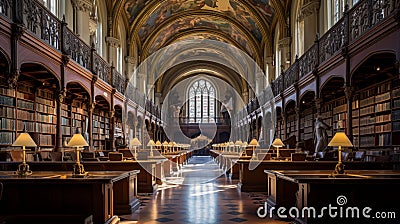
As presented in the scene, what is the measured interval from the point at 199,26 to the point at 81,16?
17.1m

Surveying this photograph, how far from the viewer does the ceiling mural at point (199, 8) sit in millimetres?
26038

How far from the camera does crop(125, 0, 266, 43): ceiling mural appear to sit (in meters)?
26.0

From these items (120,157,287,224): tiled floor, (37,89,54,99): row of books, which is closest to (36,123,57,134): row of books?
(37,89,54,99): row of books

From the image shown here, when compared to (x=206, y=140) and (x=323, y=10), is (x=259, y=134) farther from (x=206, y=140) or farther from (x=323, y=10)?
(x=206, y=140)

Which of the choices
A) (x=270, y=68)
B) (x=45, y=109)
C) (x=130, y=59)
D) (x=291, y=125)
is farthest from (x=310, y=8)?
(x=130, y=59)

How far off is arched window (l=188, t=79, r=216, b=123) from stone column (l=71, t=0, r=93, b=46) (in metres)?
32.8

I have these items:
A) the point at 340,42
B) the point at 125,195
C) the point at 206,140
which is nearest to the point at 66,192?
the point at 125,195

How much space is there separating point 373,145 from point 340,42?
120 inches

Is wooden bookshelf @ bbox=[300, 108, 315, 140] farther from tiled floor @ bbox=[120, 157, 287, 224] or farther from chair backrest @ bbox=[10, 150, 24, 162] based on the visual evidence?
chair backrest @ bbox=[10, 150, 24, 162]

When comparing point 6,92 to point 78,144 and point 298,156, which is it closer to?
point 78,144

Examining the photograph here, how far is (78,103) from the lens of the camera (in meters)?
16.5

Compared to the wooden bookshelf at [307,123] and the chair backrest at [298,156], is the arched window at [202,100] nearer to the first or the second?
the wooden bookshelf at [307,123]

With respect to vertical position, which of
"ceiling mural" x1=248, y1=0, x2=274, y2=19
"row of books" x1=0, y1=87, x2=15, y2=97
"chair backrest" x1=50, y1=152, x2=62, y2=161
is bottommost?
"chair backrest" x1=50, y1=152, x2=62, y2=161

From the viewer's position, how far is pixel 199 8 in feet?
91.9
